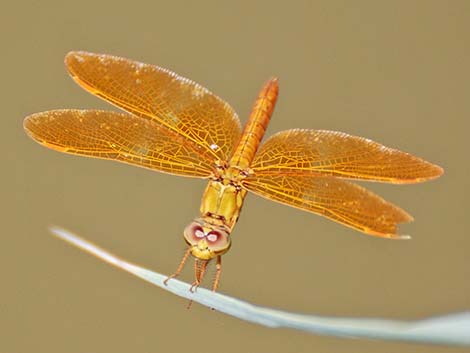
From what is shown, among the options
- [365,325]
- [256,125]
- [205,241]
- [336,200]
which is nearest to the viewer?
[365,325]

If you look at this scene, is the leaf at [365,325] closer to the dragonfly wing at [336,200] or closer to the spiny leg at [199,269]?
the spiny leg at [199,269]

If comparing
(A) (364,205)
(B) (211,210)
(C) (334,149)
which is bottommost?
(B) (211,210)

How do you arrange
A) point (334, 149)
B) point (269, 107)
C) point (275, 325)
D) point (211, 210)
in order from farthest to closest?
point (269, 107) < point (334, 149) < point (211, 210) < point (275, 325)

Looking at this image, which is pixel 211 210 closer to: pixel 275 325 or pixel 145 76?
pixel 145 76

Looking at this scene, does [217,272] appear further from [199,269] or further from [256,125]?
[256,125]

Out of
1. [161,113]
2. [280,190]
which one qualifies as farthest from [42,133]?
[280,190]

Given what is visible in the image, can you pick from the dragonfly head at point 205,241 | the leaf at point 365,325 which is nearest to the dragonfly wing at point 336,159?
the dragonfly head at point 205,241

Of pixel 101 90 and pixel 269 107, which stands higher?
pixel 269 107

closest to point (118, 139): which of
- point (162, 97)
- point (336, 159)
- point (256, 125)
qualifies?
point (162, 97)
